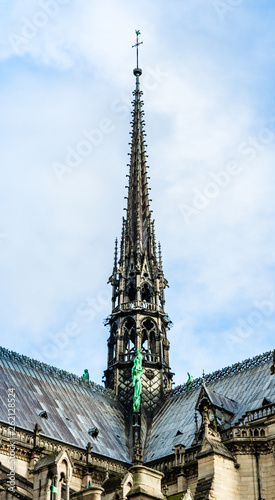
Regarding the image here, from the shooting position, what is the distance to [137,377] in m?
46.8

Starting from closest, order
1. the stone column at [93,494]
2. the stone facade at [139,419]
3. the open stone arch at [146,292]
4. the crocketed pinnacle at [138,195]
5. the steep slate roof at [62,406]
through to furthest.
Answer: the stone column at [93,494]
the stone facade at [139,419]
the steep slate roof at [62,406]
the open stone arch at [146,292]
the crocketed pinnacle at [138,195]

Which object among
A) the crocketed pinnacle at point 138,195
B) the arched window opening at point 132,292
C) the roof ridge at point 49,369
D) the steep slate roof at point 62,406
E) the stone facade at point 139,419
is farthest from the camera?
the crocketed pinnacle at point 138,195

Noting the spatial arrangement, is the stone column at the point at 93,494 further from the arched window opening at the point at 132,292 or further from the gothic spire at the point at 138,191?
the gothic spire at the point at 138,191

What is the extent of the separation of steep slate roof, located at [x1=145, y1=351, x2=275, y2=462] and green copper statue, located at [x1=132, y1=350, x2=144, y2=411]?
1419 millimetres

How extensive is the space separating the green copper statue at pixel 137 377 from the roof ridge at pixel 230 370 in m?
2.33

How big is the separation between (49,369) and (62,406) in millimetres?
3381

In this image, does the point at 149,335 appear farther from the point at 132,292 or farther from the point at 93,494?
the point at 93,494


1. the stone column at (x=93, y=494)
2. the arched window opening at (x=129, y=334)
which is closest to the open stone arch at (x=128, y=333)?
the arched window opening at (x=129, y=334)

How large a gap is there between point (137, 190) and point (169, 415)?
18505 mm

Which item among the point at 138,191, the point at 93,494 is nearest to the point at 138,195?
the point at 138,191

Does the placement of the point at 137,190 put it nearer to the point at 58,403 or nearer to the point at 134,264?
the point at 134,264

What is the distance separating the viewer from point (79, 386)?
151 ft

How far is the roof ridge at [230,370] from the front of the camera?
142 ft

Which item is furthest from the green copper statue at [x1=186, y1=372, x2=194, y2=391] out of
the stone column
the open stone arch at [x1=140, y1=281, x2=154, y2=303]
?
the stone column
